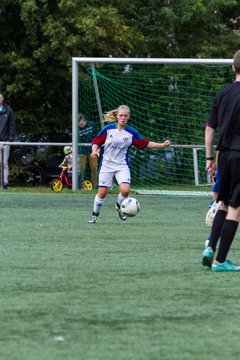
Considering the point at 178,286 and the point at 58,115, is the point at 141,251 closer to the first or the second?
the point at 178,286

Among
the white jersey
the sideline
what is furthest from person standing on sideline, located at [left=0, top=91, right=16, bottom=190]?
the white jersey

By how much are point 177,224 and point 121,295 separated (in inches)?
276

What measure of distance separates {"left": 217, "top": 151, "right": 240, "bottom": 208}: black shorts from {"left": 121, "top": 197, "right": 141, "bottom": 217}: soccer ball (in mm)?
5663

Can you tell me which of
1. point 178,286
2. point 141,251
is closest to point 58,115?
point 141,251

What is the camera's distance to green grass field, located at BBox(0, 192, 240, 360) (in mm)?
5902

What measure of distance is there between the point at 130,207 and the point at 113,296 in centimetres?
710

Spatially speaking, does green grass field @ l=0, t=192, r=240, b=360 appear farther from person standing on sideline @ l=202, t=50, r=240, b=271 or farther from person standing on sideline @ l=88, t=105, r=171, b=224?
person standing on sideline @ l=88, t=105, r=171, b=224

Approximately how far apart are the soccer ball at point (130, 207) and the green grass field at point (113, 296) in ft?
2.88

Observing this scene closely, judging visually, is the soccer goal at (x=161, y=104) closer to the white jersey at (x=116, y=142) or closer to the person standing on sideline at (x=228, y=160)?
the white jersey at (x=116, y=142)

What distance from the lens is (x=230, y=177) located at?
896cm

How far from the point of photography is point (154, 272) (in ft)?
29.5

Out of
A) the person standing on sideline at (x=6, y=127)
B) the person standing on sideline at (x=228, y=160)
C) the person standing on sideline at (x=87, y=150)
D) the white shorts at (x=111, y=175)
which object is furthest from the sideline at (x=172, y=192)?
the person standing on sideline at (x=228, y=160)

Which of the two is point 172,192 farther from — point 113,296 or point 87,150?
point 113,296

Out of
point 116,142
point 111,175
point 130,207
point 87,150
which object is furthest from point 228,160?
point 87,150
